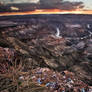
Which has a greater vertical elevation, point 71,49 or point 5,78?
point 71,49

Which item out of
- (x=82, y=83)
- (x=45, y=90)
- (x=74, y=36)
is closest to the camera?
(x=45, y=90)

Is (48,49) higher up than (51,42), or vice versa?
(51,42)

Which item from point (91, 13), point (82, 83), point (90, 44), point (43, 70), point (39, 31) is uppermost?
point (91, 13)

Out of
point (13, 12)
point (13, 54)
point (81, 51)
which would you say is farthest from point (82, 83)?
point (13, 12)

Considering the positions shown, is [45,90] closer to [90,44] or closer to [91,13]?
[90,44]
